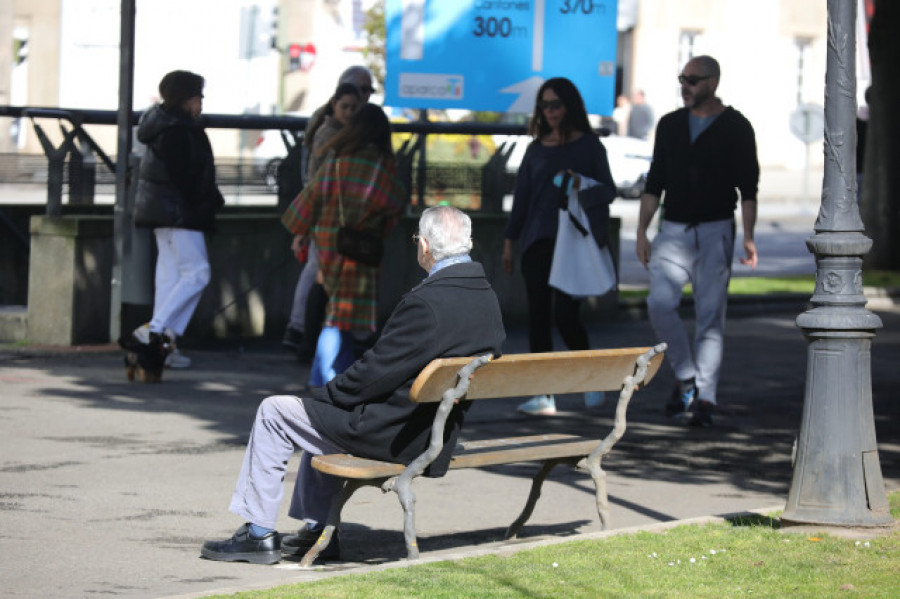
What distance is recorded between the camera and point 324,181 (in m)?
10.8

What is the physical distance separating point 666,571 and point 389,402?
121cm

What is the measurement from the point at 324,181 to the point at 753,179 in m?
2.56

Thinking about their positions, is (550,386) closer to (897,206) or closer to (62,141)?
(62,141)

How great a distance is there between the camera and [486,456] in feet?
22.9

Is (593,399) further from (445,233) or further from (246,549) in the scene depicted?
(246,549)

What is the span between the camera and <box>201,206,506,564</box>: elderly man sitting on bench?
6.67 meters

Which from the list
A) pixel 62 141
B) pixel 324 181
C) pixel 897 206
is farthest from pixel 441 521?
pixel 897 206

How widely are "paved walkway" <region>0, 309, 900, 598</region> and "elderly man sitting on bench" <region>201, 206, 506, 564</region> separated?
0.20 m

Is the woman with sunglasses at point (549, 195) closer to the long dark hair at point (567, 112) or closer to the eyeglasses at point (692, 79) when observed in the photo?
the long dark hair at point (567, 112)

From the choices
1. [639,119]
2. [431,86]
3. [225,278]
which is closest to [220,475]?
[225,278]

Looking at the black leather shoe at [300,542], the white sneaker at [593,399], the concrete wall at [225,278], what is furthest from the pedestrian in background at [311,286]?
the black leather shoe at [300,542]

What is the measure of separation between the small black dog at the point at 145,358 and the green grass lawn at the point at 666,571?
5.19m

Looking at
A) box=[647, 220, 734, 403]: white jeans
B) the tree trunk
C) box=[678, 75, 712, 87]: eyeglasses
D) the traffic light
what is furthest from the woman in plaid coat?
the traffic light

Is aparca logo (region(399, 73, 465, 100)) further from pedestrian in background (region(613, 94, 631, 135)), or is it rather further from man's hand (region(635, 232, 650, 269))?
pedestrian in background (region(613, 94, 631, 135))
